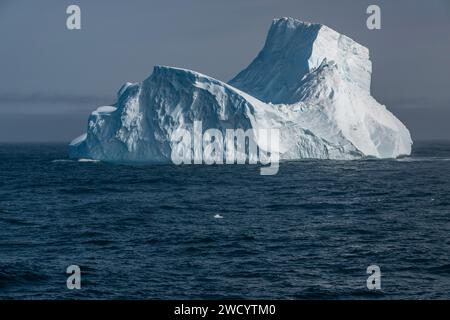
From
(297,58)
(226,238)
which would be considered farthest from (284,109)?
(226,238)

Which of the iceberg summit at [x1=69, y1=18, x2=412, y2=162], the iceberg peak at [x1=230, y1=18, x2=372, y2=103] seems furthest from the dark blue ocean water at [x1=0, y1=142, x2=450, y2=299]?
the iceberg peak at [x1=230, y1=18, x2=372, y2=103]

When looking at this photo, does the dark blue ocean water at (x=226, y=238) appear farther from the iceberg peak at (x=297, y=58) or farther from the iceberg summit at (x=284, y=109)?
the iceberg peak at (x=297, y=58)

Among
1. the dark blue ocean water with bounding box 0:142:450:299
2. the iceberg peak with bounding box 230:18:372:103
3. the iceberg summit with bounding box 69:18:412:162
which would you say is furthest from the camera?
the iceberg peak with bounding box 230:18:372:103

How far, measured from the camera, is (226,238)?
22016mm

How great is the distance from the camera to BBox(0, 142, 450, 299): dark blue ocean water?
15781 millimetres

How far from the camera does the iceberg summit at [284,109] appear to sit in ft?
157

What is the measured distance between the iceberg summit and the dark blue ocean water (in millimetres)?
7875

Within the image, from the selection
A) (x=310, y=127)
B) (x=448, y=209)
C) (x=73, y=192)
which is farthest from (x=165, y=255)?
(x=310, y=127)

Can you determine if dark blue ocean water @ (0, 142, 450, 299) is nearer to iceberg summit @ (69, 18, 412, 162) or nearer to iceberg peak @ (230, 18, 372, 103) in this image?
iceberg summit @ (69, 18, 412, 162)

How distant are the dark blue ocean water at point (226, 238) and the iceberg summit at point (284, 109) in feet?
25.8

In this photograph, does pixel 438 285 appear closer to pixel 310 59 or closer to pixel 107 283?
pixel 107 283

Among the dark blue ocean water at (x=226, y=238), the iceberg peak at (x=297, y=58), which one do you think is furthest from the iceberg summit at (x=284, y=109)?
the dark blue ocean water at (x=226, y=238)

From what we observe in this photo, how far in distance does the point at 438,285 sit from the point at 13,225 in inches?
649
